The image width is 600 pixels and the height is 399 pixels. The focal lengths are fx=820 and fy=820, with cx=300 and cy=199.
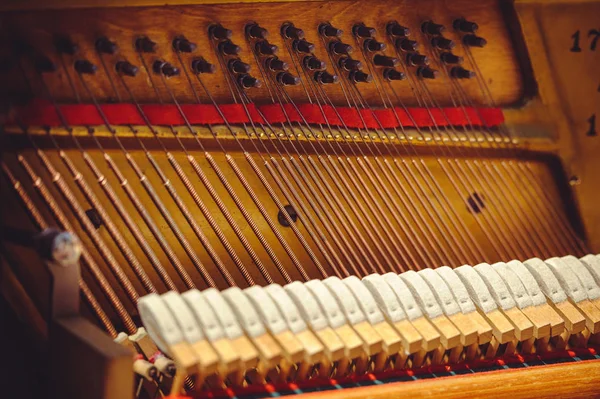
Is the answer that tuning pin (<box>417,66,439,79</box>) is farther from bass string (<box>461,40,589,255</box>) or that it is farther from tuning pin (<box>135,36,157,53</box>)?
tuning pin (<box>135,36,157,53</box>)

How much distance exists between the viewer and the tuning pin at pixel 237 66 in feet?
9.37

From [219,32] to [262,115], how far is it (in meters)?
0.33

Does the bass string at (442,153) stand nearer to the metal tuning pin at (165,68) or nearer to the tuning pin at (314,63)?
the tuning pin at (314,63)

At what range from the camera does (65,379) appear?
225cm

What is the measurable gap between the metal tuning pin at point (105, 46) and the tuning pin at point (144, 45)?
0.11 m

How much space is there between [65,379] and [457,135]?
1.89 meters

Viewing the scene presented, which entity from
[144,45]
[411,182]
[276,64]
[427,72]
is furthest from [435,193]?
[144,45]

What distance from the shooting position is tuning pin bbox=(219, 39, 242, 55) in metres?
2.88

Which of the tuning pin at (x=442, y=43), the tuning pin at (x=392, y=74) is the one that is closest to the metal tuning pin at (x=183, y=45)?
the tuning pin at (x=392, y=74)

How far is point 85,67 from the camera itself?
8.37 feet

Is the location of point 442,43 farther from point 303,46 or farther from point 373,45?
point 303,46

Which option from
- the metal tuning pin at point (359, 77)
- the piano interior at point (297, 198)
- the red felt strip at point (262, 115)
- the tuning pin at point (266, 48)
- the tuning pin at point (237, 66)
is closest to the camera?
the piano interior at point (297, 198)

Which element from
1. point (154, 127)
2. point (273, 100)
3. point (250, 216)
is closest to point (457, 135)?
point (273, 100)

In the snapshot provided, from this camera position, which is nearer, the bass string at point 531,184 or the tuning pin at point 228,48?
the tuning pin at point 228,48
